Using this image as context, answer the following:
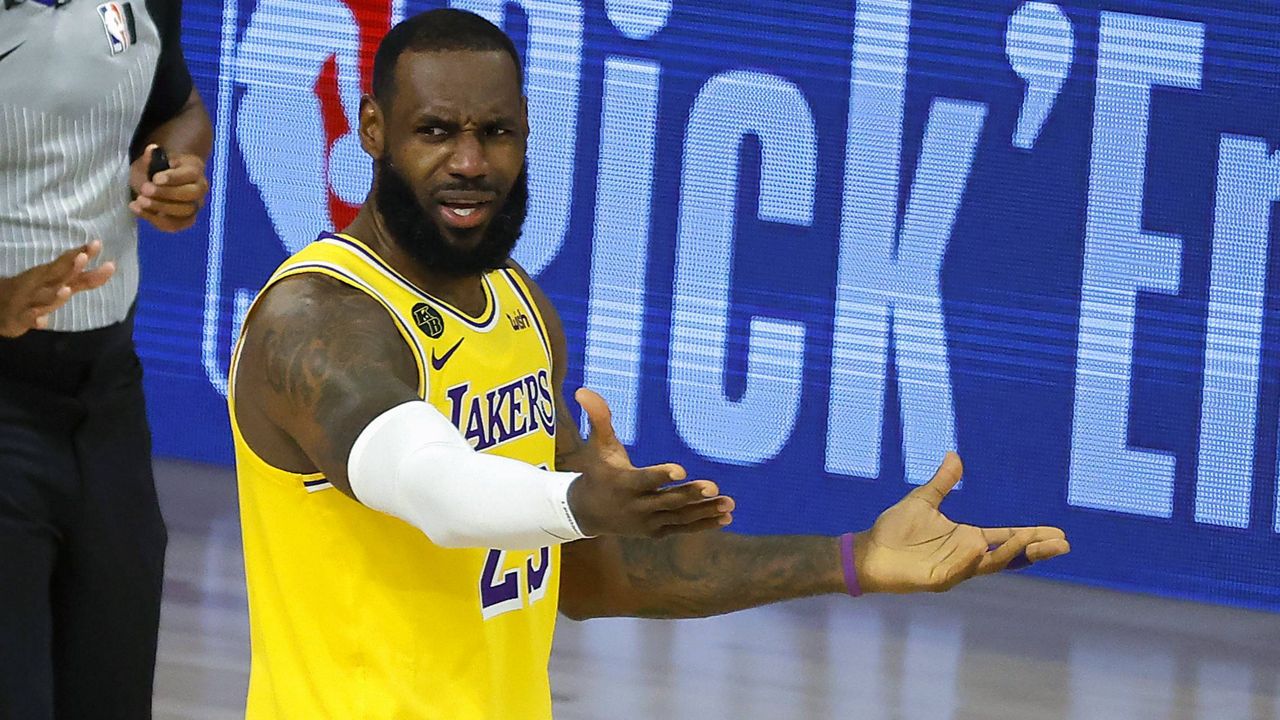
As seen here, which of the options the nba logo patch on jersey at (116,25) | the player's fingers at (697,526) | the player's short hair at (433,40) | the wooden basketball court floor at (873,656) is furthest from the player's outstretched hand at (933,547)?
the wooden basketball court floor at (873,656)

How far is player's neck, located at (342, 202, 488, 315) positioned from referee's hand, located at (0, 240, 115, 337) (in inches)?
13.0

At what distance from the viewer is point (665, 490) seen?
192cm

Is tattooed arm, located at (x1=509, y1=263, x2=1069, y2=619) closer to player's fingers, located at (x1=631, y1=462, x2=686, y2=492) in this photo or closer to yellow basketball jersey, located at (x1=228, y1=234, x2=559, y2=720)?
player's fingers, located at (x1=631, y1=462, x2=686, y2=492)

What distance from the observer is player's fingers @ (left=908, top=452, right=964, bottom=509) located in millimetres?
2348

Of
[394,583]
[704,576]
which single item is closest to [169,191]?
[394,583]

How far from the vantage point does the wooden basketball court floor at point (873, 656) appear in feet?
17.5

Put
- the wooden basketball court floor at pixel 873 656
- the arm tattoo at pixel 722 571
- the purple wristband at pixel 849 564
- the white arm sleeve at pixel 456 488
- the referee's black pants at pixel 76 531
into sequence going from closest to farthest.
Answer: the white arm sleeve at pixel 456 488 → the purple wristband at pixel 849 564 → the arm tattoo at pixel 722 571 → the referee's black pants at pixel 76 531 → the wooden basketball court floor at pixel 873 656

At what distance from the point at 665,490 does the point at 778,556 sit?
0.69 m

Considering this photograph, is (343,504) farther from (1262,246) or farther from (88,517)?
(1262,246)

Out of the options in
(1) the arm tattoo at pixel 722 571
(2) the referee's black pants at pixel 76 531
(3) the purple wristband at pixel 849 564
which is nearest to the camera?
(3) the purple wristband at pixel 849 564

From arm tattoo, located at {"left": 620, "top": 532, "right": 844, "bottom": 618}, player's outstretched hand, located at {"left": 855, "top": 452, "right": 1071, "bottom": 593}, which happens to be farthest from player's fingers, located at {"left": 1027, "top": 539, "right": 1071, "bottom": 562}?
arm tattoo, located at {"left": 620, "top": 532, "right": 844, "bottom": 618}

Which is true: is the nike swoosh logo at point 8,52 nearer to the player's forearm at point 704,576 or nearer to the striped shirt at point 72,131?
the striped shirt at point 72,131

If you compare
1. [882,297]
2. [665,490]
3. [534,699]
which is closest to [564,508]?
[665,490]

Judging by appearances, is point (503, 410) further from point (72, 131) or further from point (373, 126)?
point (72, 131)
